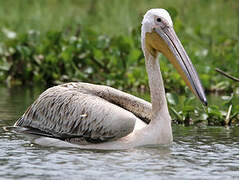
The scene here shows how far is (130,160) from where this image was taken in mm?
5906

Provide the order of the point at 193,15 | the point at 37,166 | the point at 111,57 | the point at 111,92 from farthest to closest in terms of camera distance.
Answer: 1. the point at 193,15
2. the point at 111,57
3. the point at 111,92
4. the point at 37,166

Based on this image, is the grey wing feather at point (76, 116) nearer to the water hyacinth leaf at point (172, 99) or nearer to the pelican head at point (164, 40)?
the pelican head at point (164, 40)

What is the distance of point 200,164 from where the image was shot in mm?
5844

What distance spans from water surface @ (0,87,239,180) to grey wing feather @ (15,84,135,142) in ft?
0.67

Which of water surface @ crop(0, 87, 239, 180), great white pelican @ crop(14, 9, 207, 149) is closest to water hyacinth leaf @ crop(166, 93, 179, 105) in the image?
water surface @ crop(0, 87, 239, 180)

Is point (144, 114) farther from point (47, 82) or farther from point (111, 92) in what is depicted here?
point (47, 82)

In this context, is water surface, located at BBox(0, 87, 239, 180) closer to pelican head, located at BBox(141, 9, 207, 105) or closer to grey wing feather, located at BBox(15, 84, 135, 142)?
grey wing feather, located at BBox(15, 84, 135, 142)

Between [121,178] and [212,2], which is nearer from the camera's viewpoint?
[121,178]

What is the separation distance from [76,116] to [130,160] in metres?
0.99

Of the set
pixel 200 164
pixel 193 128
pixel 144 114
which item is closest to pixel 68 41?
pixel 193 128

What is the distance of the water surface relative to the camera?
5.40m

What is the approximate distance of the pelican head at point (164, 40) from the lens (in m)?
6.59

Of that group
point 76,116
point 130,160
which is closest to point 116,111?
point 76,116

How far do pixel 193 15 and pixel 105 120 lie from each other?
1015 centimetres
